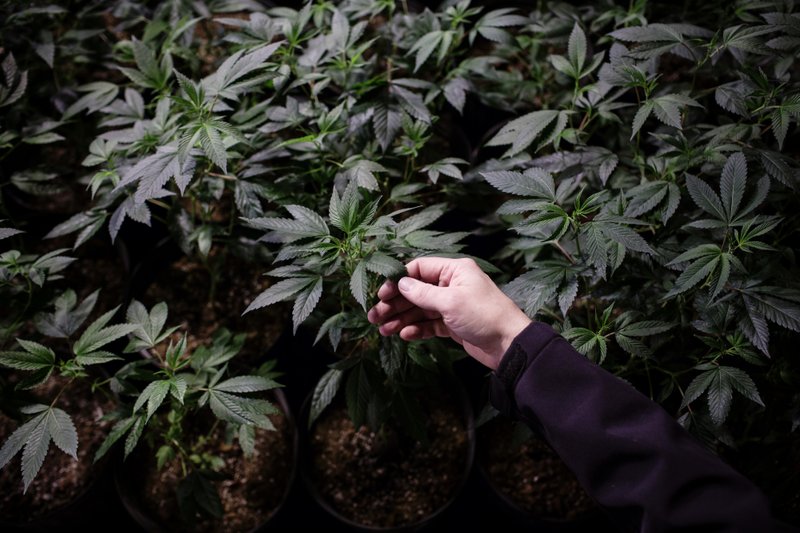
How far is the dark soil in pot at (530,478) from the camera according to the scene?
73.2 inches

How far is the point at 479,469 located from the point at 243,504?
726 millimetres

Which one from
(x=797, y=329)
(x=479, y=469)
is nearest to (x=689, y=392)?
(x=797, y=329)

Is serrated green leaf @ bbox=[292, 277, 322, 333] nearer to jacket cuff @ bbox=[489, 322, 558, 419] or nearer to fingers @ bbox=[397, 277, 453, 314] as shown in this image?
fingers @ bbox=[397, 277, 453, 314]

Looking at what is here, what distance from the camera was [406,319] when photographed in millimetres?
1442

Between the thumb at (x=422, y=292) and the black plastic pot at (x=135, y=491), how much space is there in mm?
854

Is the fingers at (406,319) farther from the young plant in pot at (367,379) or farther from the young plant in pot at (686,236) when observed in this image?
the young plant in pot at (686,236)

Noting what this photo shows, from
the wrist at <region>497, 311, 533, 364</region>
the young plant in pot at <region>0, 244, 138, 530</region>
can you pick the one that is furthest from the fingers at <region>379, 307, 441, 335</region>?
the young plant in pot at <region>0, 244, 138, 530</region>

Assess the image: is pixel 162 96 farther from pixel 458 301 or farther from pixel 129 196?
pixel 458 301

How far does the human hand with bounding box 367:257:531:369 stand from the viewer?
122 cm

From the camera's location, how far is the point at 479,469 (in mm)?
1857

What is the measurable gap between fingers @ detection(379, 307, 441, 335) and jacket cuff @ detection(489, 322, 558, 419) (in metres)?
0.27

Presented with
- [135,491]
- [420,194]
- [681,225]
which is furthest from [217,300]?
[681,225]

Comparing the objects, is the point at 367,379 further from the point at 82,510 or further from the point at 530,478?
the point at 82,510

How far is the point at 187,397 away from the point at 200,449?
50 centimetres
